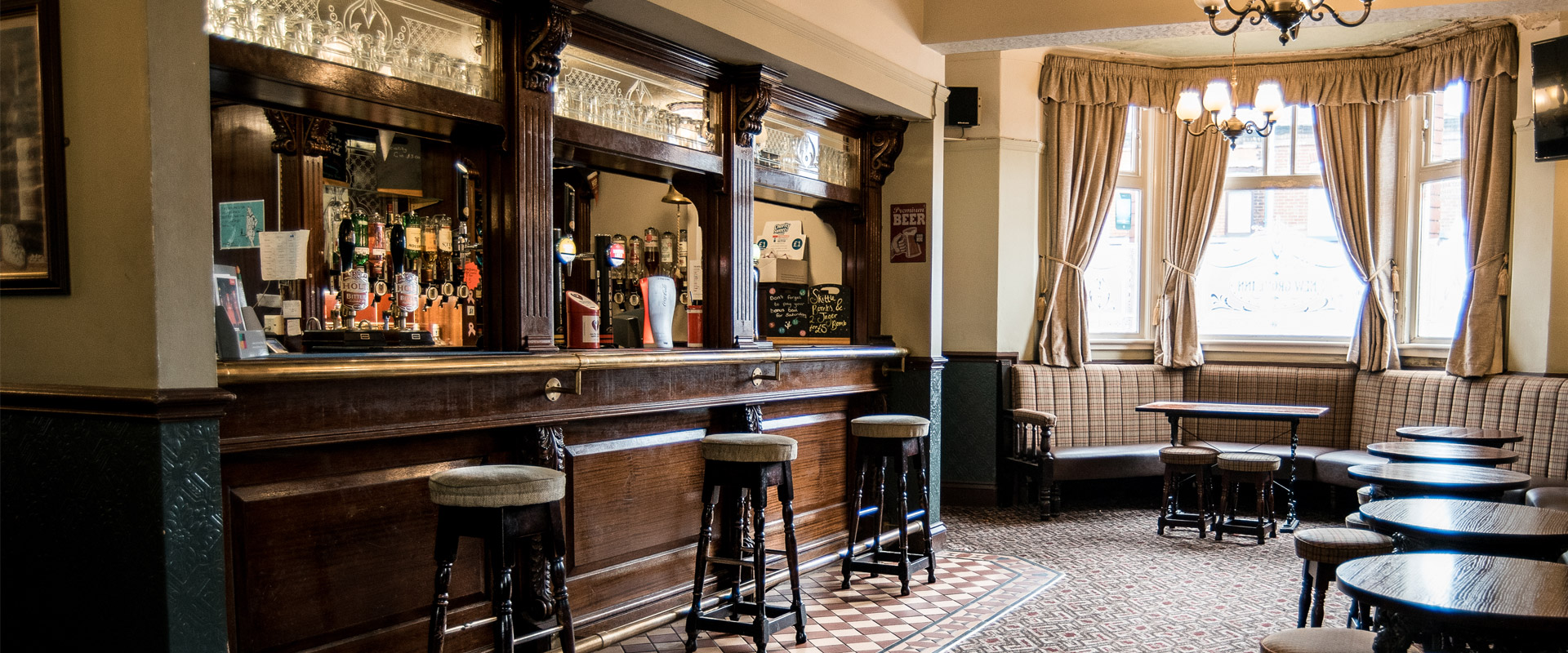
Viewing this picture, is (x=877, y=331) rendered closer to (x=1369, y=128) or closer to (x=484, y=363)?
(x=484, y=363)

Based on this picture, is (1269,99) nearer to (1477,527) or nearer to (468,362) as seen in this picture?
(1477,527)

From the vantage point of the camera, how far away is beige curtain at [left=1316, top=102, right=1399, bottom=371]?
7.58 metres

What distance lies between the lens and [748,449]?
12.6 feet

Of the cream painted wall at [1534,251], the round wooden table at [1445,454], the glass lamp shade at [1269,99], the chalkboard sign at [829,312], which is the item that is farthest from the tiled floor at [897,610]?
the cream painted wall at [1534,251]

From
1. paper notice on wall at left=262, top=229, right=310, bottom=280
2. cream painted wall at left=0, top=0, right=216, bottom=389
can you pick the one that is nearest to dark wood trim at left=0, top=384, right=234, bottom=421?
cream painted wall at left=0, top=0, right=216, bottom=389

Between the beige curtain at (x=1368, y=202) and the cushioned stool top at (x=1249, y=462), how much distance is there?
203cm

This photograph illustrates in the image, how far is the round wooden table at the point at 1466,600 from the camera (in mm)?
2176

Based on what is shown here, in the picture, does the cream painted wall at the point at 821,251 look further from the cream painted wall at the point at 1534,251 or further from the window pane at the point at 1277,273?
Result: the cream painted wall at the point at 1534,251

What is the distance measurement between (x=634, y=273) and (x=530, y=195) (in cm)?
277

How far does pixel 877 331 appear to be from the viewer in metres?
6.11

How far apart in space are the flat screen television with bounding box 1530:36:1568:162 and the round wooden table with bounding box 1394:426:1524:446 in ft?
5.91

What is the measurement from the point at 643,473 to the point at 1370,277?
245 inches

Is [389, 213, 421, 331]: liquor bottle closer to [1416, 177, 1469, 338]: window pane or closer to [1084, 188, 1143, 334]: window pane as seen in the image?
[1084, 188, 1143, 334]: window pane

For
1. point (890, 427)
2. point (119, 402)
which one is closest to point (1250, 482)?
point (890, 427)
